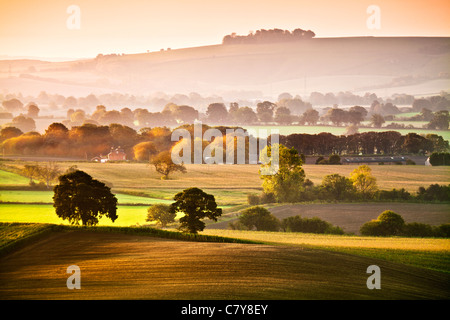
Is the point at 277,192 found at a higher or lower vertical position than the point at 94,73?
lower

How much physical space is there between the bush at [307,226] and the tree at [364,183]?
8366 mm

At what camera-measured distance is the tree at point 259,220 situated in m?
34.4

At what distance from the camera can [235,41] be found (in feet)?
256

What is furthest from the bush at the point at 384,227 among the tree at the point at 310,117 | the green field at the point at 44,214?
the tree at the point at 310,117

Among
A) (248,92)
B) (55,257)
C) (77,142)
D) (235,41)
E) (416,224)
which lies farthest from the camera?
(248,92)

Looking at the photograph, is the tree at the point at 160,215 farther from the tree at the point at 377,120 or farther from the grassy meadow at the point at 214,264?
the tree at the point at 377,120

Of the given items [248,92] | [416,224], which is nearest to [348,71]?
[248,92]

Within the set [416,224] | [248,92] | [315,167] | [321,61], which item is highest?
[321,61]

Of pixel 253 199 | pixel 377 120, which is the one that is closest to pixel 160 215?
pixel 253 199

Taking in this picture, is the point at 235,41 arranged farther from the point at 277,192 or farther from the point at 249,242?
the point at 249,242

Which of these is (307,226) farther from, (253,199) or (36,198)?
(36,198)

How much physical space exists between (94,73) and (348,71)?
4391 centimetres

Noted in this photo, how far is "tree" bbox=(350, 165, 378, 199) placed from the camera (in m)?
42.0

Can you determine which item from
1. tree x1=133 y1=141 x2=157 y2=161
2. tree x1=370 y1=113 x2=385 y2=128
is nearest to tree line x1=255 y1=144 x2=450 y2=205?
tree x1=133 y1=141 x2=157 y2=161
